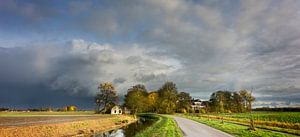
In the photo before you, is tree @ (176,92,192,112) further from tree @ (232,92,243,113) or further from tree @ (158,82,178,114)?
tree @ (232,92,243,113)

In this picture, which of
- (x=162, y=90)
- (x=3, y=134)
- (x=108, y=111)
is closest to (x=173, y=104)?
(x=162, y=90)

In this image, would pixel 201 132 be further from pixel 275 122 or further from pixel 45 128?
pixel 275 122

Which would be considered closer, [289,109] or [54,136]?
[54,136]

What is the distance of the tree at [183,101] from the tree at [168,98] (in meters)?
A: 16.9

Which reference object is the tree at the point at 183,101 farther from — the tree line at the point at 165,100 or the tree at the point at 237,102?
the tree at the point at 237,102

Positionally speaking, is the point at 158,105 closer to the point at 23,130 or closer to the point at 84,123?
the point at 84,123

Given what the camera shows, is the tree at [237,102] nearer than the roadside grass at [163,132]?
No

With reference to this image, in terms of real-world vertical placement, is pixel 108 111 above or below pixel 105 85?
below

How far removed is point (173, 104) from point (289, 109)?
69.8 m

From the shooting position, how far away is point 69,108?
7259 inches

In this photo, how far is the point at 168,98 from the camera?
136375mm

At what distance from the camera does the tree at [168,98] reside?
135m

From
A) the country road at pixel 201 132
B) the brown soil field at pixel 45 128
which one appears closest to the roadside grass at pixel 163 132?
the country road at pixel 201 132

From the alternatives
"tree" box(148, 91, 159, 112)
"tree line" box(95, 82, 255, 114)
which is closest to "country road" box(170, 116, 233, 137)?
"tree line" box(95, 82, 255, 114)
